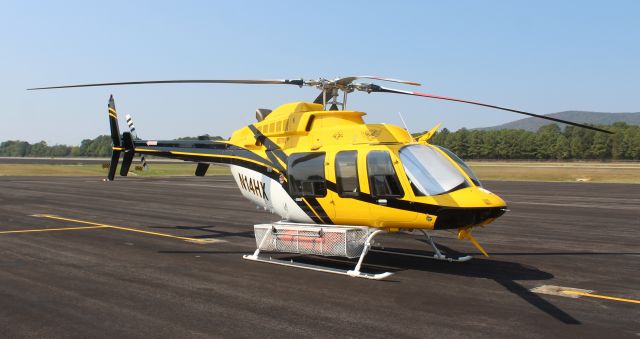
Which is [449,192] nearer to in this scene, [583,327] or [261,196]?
[583,327]

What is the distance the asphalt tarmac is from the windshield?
5.81ft

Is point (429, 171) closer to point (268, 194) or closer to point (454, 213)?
point (454, 213)

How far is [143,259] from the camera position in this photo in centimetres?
1218

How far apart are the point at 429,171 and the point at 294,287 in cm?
330

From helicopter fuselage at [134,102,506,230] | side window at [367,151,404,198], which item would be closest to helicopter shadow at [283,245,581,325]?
helicopter fuselage at [134,102,506,230]

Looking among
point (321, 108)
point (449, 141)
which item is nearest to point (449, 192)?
point (321, 108)

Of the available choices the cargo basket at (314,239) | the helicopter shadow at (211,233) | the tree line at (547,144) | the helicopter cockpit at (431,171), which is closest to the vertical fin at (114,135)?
the helicopter shadow at (211,233)

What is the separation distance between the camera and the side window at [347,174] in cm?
1067

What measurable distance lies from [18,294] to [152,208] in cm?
1608

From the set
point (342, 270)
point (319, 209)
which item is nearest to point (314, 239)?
point (319, 209)

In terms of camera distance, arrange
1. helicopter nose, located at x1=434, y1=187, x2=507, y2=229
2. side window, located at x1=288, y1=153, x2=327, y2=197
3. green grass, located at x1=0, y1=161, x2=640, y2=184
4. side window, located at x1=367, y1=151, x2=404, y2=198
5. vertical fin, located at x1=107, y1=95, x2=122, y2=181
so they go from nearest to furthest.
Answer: helicopter nose, located at x1=434, y1=187, x2=507, y2=229 → side window, located at x1=367, y1=151, x2=404, y2=198 → side window, located at x1=288, y1=153, x2=327, y2=197 → vertical fin, located at x1=107, y1=95, x2=122, y2=181 → green grass, located at x1=0, y1=161, x2=640, y2=184

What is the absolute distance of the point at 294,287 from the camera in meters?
9.44

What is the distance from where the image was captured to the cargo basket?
10.6 m

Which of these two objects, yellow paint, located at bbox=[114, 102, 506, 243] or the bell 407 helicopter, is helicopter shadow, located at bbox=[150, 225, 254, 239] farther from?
yellow paint, located at bbox=[114, 102, 506, 243]
